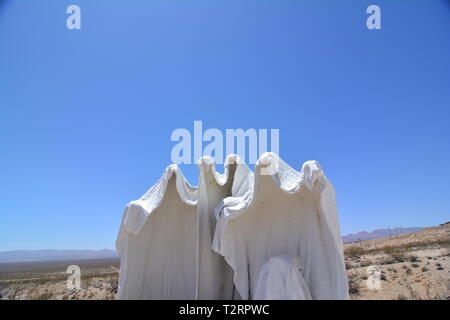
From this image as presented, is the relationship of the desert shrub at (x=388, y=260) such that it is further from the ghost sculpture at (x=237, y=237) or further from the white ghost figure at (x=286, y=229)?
the white ghost figure at (x=286, y=229)

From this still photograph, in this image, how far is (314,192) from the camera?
4.73 metres

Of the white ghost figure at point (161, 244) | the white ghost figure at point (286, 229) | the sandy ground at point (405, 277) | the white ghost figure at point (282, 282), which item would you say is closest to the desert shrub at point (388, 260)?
the sandy ground at point (405, 277)

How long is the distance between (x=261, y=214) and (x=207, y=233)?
3.52ft

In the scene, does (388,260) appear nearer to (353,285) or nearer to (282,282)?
(353,285)

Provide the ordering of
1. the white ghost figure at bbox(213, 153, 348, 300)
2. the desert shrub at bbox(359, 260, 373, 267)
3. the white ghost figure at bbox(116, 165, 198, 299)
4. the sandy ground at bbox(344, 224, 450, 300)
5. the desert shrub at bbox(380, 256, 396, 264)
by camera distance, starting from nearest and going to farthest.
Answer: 1. the white ghost figure at bbox(213, 153, 348, 300)
2. the white ghost figure at bbox(116, 165, 198, 299)
3. the sandy ground at bbox(344, 224, 450, 300)
4. the desert shrub at bbox(380, 256, 396, 264)
5. the desert shrub at bbox(359, 260, 373, 267)

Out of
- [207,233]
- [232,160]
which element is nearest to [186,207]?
[207,233]

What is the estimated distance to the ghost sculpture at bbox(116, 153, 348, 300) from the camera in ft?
14.4

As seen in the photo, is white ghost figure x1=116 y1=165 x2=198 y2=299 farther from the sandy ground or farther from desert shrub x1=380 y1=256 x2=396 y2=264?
desert shrub x1=380 y1=256 x2=396 y2=264

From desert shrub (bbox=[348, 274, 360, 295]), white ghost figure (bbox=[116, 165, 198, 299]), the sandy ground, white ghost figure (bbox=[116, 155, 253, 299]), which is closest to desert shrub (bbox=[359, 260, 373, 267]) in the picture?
the sandy ground

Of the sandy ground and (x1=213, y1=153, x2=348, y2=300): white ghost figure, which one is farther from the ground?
(x1=213, y1=153, x2=348, y2=300): white ghost figure
